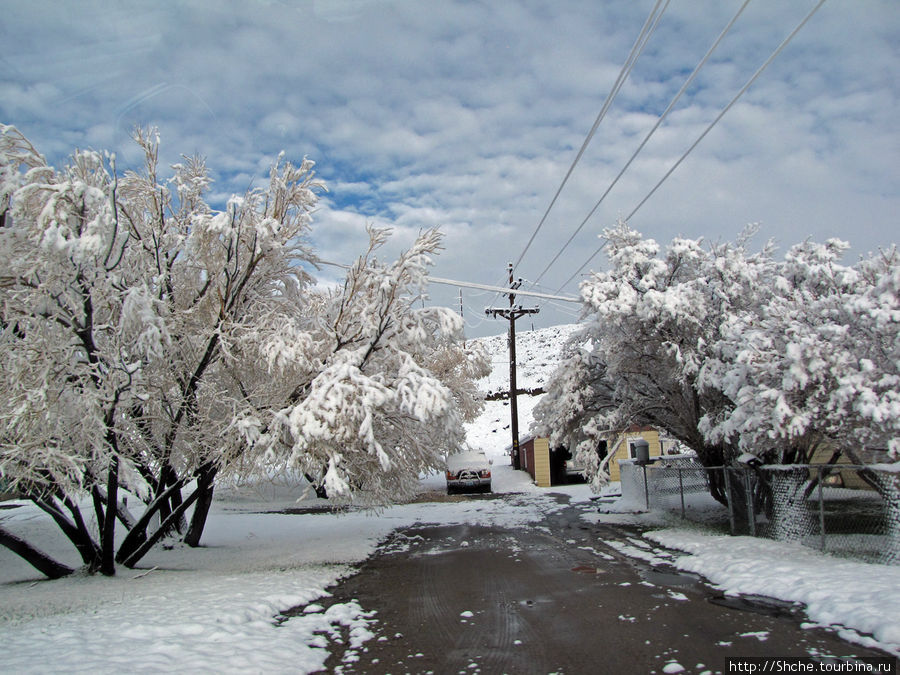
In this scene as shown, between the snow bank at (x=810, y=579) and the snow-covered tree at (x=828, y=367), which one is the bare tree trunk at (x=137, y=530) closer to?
the snow bank at (x=810, y=579)

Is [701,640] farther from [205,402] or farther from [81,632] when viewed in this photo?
[205,402]

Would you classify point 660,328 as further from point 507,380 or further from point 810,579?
point 507,380

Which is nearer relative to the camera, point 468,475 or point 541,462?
point 468,475

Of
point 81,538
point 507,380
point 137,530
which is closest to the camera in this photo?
point 81,538

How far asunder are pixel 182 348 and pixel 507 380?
7394 centimetres

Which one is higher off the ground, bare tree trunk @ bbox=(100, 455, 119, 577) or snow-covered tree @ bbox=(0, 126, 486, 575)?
snow-covered tree @ bbox=(0, 126, 486, 575)

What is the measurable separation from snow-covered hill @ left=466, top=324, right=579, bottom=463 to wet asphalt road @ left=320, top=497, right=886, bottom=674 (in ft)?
23.3

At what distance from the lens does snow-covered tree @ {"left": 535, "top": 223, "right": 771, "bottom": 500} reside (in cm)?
1309

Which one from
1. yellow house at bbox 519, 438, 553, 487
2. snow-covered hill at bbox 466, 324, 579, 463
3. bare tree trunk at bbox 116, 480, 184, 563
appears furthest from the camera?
snow-covered hill at bbox 466, 324, 579, 463

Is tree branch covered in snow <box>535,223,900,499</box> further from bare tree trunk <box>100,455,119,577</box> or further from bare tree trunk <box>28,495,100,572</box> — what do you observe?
bare tree trunk <box>28,495,100,572</box>

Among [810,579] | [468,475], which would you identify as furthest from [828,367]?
[468,475]

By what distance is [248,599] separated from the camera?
7.56 meters

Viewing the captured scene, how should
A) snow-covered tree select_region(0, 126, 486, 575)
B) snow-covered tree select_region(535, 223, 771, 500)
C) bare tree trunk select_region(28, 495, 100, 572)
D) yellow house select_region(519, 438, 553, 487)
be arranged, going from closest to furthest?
snow-covered tree select_region(0, 126, 486, 575) < bare tree trunk select_region(28, 495, 100, 572) < snow-covered tree select_region(535, 223, 771, 500) < yellow house select_region(519, 438, 553, 487)

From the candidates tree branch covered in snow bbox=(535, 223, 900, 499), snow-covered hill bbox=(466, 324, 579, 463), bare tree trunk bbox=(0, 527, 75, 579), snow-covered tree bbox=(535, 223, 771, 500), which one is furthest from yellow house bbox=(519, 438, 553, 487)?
bare tree trunk bbox=(0, 527, 75, 579)
